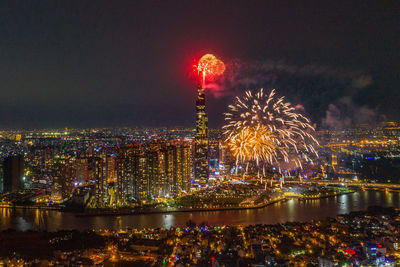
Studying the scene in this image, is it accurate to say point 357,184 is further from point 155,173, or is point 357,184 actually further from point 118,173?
point 118,173

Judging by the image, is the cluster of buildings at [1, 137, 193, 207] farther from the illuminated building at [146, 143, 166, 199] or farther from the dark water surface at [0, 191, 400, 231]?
the dark water surface at [0, 191, 400, 231]

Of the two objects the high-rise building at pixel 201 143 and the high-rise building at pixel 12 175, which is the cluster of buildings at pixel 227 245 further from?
the high-rise building at pixel 201 143

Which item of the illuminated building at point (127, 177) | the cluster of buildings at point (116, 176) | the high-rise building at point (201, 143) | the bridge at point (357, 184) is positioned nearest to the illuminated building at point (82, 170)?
the cluster of buildings at point (116, 176)

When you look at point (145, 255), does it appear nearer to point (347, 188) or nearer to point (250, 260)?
point (250, 260)

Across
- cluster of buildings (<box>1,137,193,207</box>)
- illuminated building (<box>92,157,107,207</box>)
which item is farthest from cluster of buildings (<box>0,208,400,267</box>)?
cluster of buildings (<box>1,137,193,207</box>)

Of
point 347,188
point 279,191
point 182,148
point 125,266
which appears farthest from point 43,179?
point 347,188

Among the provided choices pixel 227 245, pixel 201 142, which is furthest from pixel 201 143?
pixel 227 245
